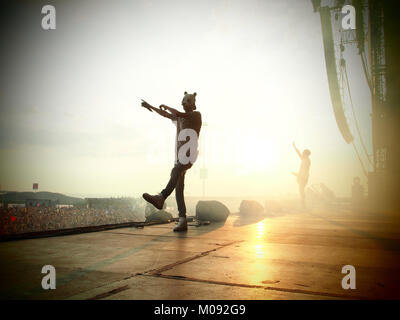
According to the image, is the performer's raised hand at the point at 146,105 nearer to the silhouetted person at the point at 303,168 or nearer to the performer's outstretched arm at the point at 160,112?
the performer's outstretched arm at the point at 160,112

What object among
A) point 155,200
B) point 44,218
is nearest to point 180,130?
point 155,200

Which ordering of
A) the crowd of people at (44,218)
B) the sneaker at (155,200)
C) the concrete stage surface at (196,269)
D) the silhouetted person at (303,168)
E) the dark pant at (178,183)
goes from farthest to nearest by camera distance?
the crowd of people at (44,218) → the silhouetted person at (303,168) → the dark pant at (178,183) → the sneaker at (155,200) → the concrete stage surface at (196,269)

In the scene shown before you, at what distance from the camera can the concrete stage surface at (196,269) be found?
1431 mm

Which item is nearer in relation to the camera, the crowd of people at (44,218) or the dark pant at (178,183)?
the dark pant at (178,183)

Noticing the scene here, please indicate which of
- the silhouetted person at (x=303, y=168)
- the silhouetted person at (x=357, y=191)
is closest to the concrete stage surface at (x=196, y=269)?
the silhouetted person at (x=303, y=168)

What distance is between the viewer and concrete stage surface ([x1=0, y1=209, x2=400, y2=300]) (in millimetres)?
1431

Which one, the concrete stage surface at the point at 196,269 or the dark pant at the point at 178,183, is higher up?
the dark pant at the point at 178,183

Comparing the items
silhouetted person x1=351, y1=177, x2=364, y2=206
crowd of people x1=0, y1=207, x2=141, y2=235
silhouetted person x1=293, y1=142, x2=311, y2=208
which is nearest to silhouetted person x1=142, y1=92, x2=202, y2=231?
silhouetted person x1=293, y1=142, x2=311, y2=208

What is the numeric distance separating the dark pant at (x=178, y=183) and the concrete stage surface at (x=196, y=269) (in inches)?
44.8

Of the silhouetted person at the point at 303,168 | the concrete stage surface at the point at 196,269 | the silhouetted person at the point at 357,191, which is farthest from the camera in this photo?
the silhouetted person at the point at 357,191

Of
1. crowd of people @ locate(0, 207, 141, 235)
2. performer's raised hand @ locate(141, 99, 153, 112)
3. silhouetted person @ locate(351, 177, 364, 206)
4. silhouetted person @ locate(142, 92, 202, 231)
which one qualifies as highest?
performer's raised hand @ locate(141, 99, 153, 112)

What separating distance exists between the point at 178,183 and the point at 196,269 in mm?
2671

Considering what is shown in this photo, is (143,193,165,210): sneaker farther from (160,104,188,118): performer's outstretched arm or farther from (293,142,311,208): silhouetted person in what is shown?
(293,142,311,208): silhouetted person

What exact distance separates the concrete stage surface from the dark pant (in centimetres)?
114
